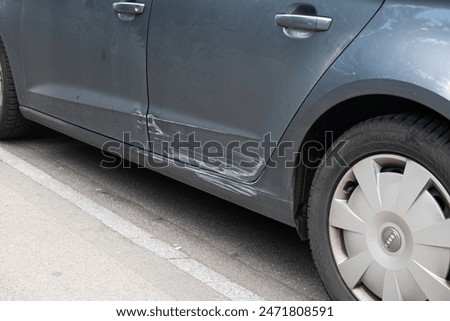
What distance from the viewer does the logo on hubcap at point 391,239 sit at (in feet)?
7.73

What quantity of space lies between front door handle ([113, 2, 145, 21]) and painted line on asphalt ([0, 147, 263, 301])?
42.5 inches

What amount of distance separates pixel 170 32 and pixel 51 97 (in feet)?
Result: 4.32

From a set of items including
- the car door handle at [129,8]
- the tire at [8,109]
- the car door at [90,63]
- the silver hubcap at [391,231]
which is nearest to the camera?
the silver hubcap at [391,231]

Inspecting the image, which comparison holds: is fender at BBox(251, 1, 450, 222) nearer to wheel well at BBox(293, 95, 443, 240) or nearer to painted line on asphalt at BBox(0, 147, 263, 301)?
wheel well at BBox(293, 95, 443, 240)

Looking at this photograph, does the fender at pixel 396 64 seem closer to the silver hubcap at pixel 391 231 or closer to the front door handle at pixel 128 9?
the silver hubcap at pixel 391 231

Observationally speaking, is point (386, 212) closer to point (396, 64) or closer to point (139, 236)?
point (396, 64)

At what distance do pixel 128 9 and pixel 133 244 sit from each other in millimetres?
1149

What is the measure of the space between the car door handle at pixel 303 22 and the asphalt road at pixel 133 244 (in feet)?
3.77

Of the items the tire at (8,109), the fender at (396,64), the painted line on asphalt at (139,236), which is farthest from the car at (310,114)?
the tire at (8,109)

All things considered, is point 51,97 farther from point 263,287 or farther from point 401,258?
point 401,258

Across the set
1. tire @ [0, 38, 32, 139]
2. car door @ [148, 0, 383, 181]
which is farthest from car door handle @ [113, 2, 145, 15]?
tire @ [0, 38, 32, 139]

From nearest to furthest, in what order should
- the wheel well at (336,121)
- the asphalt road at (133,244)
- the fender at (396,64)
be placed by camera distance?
the fender at (396,64) < the wheel well at (336,121) < the asphalt road at (133,244)

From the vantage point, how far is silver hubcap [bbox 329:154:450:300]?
7.43 feet

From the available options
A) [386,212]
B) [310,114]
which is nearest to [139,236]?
[310,114]
